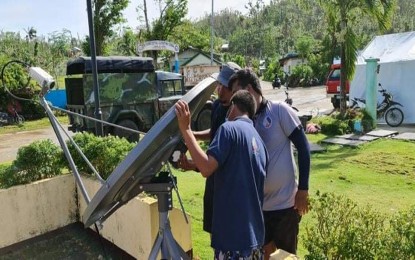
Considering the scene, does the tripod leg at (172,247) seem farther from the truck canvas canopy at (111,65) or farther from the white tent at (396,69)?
the white tent at (396,69)

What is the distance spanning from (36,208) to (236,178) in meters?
3.33

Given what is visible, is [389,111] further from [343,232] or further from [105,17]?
[105,17]

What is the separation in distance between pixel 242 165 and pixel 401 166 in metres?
5.86

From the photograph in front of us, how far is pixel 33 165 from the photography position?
4469 mm

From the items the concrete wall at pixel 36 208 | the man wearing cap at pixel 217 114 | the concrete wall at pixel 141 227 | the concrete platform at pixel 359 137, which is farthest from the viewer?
the concrete platform at pixel 359 137

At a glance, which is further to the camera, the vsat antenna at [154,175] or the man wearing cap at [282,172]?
the man wearing cap at [282,172]

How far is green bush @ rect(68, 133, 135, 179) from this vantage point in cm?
424

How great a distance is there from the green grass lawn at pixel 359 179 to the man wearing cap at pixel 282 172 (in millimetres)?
1272

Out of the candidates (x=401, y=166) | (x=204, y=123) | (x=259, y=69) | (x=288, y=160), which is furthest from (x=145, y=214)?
(x=259, y=69)

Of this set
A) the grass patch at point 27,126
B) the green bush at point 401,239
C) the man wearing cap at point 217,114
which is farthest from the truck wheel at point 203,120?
the green bush at point 401,239

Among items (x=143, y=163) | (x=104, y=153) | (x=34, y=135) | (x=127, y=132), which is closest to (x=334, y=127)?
(x=127, y=132)

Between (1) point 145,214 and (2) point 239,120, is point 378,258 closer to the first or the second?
(2) point 239,120

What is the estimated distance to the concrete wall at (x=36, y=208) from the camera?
4.19 m

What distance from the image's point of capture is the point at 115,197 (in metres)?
1.81
